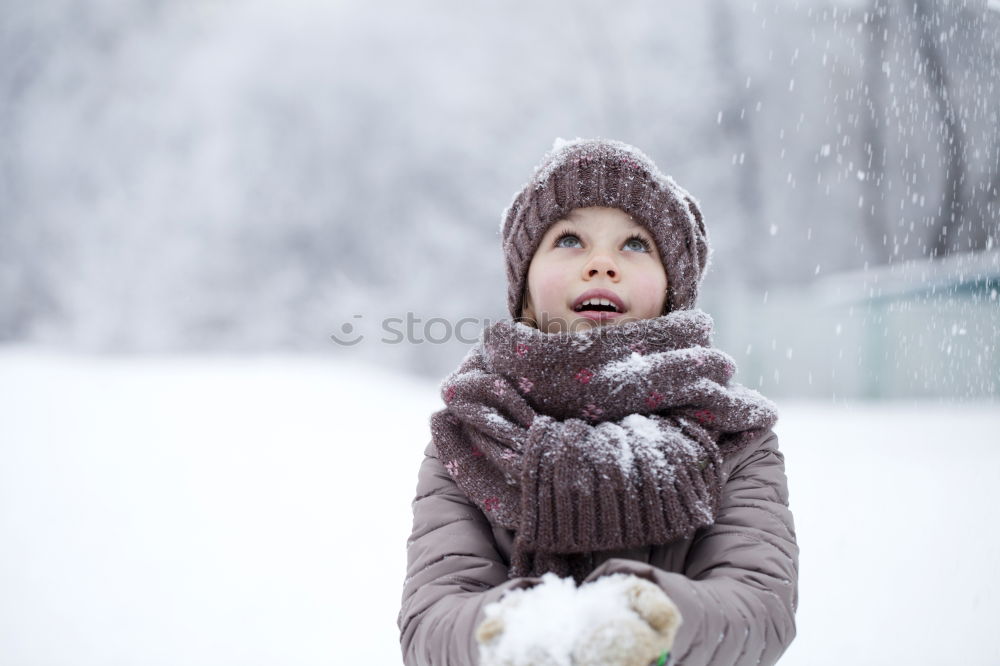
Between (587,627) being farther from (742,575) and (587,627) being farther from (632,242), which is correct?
(632,242)

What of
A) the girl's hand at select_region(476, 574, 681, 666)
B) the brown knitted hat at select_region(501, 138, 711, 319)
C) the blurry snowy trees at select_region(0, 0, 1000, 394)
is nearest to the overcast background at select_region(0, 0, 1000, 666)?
the blurry snowy trees at select_region(0, 0, 1000, 394)

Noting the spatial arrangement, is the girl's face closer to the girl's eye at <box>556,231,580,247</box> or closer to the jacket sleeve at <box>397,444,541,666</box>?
the girl's eye at <box>556,231,580,247</box>

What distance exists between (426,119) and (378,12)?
2471mm

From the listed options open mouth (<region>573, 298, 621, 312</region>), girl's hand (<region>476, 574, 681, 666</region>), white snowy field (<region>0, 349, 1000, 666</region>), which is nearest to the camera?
girl's hand (<region>476, 574, 681, 666</region>)

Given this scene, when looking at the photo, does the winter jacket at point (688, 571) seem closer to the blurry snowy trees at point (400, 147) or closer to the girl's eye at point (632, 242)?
the girl's eye at point (632, 242)

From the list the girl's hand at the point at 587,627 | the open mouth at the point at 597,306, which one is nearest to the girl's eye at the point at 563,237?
the open mouth at the point at 597,306

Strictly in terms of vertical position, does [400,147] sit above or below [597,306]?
above

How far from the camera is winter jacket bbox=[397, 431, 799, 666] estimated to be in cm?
70

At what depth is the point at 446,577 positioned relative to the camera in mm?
839

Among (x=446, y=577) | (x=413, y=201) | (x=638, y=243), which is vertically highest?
(x=413, y=201)

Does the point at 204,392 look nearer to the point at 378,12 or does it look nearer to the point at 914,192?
the point at 378,12

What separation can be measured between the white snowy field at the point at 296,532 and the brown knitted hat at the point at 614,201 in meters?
1.37

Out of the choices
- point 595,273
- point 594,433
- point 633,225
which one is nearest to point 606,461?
point 594,433

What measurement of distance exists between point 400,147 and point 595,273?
12.1 meters
